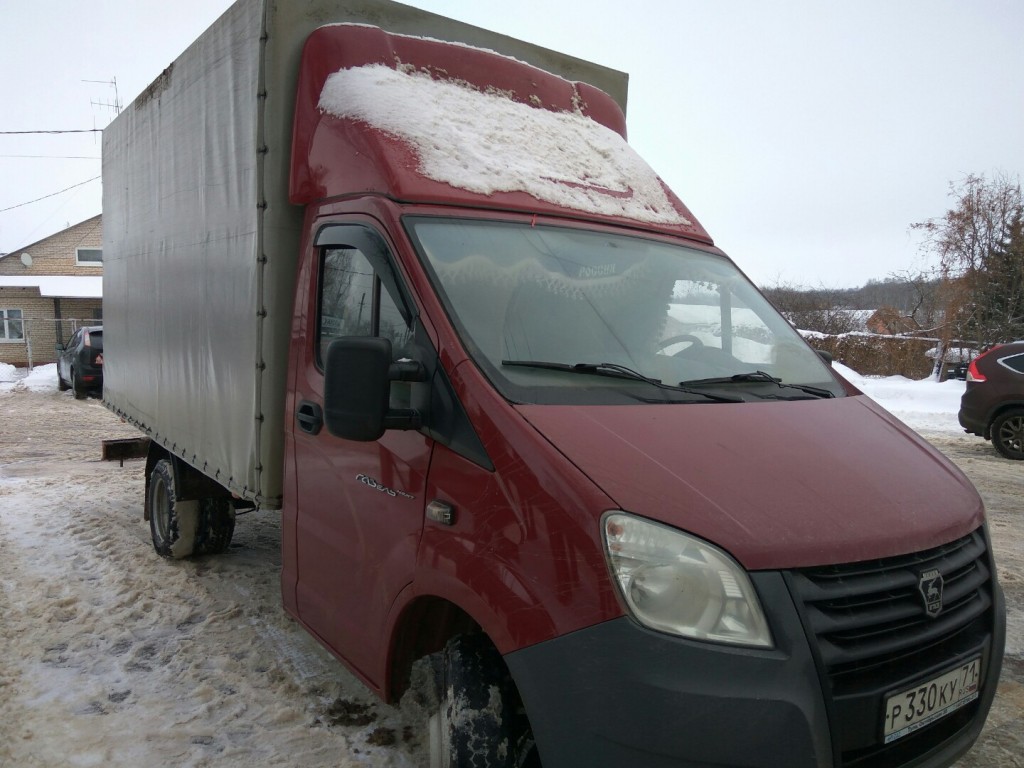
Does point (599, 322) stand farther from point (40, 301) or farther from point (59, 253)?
point (59, 253)

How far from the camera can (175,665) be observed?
404cm

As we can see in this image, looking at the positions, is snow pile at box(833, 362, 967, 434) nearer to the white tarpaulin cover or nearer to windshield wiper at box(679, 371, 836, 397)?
windshield wiper at box(679, 371, 836, 397)

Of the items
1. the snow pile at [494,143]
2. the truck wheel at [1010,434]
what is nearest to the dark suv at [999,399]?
the truck wheel at [1010,434]

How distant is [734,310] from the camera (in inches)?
137

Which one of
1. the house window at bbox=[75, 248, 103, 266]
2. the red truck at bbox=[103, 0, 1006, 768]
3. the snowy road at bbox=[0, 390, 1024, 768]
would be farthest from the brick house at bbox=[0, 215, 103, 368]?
the red truck at bbox=[103, 0, 1006, 768]

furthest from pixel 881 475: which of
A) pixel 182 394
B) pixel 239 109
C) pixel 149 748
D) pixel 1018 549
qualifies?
pixel 1018 549

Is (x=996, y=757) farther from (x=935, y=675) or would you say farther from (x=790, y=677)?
(x=790, y=677)

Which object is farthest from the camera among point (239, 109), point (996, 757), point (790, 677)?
point (239, 109)

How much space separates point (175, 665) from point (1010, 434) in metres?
10.9

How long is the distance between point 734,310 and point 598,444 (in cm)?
159

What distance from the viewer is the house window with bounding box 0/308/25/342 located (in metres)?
32.3

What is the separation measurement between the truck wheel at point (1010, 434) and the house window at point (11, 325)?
3490 centimetres

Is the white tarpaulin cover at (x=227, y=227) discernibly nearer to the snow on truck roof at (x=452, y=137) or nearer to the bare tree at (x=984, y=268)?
the snow on truck roof at (x=452, y=137)

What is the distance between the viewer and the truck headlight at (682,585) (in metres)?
1.92
